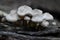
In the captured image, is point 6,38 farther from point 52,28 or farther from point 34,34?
point 52,28

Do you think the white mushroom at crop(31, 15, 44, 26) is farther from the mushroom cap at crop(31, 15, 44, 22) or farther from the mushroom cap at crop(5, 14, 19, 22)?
the mushroom cap at crop(5, 14, 19, 22)

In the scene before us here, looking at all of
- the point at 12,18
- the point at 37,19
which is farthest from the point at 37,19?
the point at 12,18

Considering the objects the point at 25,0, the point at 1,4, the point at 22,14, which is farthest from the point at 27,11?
the point at 1,4

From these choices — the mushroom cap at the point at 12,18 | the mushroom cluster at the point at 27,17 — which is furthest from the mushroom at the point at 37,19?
the mushroom cap at the point at 12,18

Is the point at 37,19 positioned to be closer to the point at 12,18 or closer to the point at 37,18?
the point at 37,18

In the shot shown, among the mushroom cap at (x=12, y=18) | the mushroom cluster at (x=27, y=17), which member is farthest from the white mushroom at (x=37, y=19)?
the mushroom cap at (x=12, y=18)

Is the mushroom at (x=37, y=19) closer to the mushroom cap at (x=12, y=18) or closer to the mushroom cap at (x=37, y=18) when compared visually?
the mushroom cap at (x=37, y=18)

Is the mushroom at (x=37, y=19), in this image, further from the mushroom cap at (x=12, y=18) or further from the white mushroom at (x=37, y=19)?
the mushroom cap at (x=12, y=18)

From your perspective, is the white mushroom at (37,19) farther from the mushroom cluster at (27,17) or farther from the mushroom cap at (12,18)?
the mushroom cap at (12,18)

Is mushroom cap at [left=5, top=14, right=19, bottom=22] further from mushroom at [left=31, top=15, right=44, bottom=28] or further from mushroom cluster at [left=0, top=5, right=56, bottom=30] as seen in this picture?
mushroom at [left=31, top=15, right=44, bottom=28]

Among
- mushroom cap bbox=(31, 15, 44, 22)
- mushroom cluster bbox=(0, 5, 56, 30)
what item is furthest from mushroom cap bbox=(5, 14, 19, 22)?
mushroom cap bbox=(31, 15, 44, 22)

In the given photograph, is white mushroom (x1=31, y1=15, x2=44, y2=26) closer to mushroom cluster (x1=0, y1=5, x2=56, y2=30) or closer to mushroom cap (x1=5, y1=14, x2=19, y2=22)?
mushroom cluster (x1=0, y1=5, x2=56, y2=30)

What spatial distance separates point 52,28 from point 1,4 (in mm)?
618

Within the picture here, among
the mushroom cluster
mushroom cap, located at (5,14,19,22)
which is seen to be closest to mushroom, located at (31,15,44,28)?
the mushroom cluster
